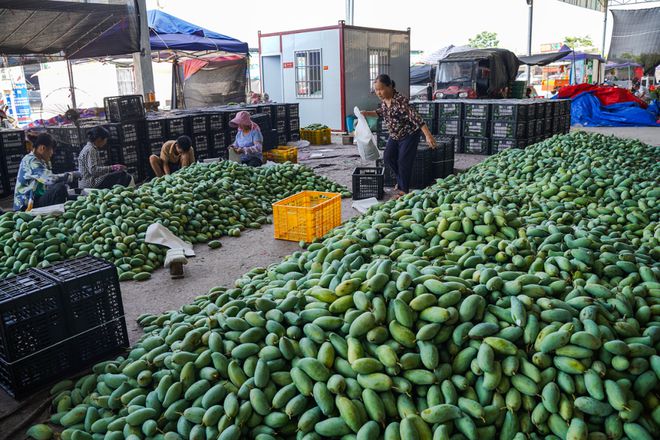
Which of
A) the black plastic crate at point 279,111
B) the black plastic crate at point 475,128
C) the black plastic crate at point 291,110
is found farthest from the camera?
the black plastic crate at point 291,110

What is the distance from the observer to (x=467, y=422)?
2031 millimetres

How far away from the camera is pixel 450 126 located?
11023 mm

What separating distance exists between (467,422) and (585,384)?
1.67ft

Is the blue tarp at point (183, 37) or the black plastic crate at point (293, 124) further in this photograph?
the blue tarp at point (183, 37)

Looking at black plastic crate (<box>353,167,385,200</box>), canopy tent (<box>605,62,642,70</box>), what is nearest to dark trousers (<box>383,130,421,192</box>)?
black plastic crate (<box>353,167,385,200</box>)

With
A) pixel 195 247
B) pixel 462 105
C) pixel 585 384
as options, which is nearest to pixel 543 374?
pixel 585 384

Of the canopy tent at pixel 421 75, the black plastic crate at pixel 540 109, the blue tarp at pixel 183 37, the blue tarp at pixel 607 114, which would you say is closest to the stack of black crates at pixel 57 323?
the black plastic crate at pixel 540 109

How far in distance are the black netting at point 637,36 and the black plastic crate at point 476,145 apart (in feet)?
63.5

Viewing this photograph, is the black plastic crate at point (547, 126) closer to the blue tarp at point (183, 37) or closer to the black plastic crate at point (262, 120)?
the black plastic crate at point (262, 120)

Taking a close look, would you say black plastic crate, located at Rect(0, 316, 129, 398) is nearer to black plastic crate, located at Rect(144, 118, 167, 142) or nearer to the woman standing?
the woman standing

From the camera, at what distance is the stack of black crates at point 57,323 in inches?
117

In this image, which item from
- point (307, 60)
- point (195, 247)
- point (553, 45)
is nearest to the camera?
point (195, 247)

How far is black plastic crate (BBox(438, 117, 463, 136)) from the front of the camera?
10891 millimetres

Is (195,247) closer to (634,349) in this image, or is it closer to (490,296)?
(490,296)
